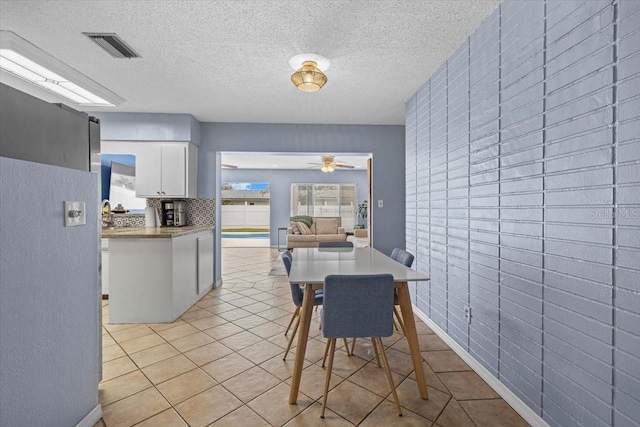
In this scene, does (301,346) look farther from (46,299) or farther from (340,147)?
(340,147)

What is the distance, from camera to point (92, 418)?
1.69 meters

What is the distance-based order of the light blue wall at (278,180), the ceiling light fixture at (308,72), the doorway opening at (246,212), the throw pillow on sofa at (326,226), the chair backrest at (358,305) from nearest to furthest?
1. the chair backrest at (358,305)
2. the ceiling light fixture at (308,72)
3. the throw pillow on sofa at (326,226)
4. the light blue wall at (278,180)
5. the doorway opening at (246,212)

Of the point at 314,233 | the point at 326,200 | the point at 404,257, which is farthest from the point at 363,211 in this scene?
the point at 404,257

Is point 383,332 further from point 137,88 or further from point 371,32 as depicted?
point 137,88

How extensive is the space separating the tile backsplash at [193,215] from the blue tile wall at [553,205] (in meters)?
3.34

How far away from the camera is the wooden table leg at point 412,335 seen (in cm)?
193

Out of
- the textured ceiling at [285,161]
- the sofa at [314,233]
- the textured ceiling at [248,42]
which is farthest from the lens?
the sofa at [314,233]

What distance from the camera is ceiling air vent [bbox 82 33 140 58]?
2.31m

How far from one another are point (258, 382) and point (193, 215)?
3.10 m

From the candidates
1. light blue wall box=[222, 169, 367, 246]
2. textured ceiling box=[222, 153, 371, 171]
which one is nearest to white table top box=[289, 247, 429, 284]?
textured ceiling box=[222, 153, 371, 171]

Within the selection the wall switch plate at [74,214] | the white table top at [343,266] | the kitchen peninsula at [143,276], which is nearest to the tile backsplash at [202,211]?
the kitchen peninsula at [143,276]

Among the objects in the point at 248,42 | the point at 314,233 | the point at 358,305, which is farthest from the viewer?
the point at 314,233

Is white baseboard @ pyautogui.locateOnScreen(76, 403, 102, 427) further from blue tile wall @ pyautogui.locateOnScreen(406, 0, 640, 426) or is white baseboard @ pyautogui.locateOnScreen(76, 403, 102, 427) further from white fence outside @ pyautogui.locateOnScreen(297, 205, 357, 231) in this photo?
white fence outside @ pyautogui.locateOnScreen(297, 205, 357, 231)

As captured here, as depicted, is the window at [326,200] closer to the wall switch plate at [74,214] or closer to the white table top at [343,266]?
the white table top at [343,266]
